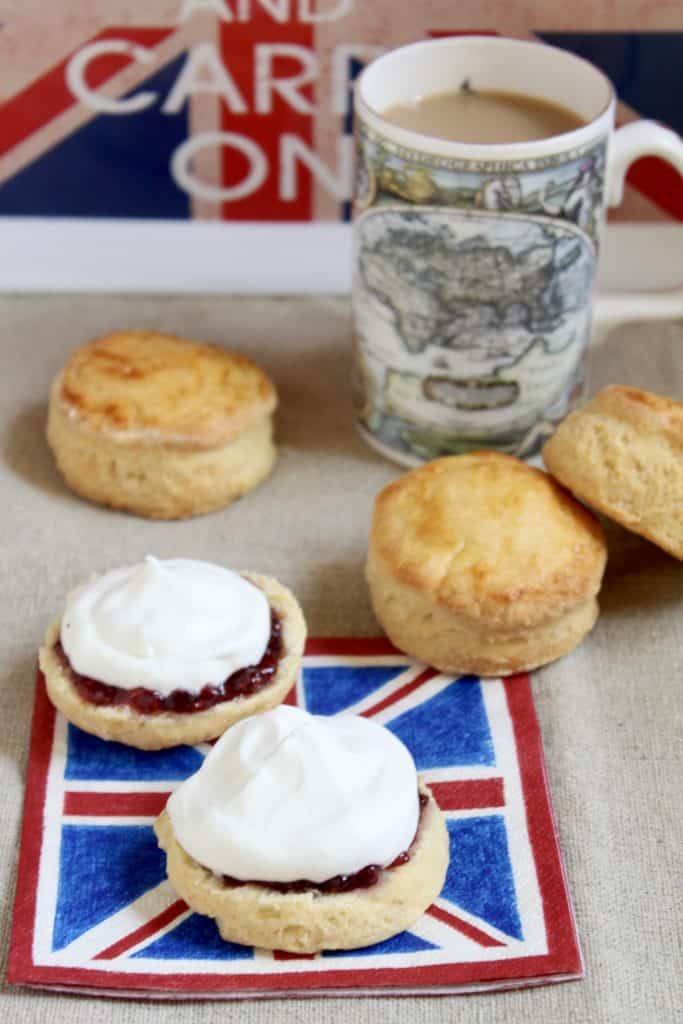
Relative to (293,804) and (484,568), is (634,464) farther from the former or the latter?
(293,804)

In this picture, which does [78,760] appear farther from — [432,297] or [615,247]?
[615,247]

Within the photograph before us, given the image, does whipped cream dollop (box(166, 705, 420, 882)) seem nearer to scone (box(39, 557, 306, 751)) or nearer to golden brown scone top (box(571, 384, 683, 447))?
scone (box(39, 557, 306, 751))

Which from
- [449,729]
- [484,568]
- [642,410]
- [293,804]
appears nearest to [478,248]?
[642,410]

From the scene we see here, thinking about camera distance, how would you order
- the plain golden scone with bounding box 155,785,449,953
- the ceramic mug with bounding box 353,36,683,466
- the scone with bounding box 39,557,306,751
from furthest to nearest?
the ceramic mug with bounding box 353,36,683,466 < the scone with bounding box 39,557,306,751 < the plain golden scone with bounding box 155,785,449,953

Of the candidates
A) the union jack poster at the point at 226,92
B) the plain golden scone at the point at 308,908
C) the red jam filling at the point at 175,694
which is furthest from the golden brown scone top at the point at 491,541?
the union jack poster at the point at 226,92

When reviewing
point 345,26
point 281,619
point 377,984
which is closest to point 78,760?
point 281,619

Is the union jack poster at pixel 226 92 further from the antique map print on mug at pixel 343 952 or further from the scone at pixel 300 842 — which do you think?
the scone at pixel 300 842

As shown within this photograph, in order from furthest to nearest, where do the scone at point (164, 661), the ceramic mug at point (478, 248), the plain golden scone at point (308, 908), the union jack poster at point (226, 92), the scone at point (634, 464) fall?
the union jack poster at point (226, 92) < the ceramic mug at point (478, 248) < the scone at point (634, 464) < the scone at point (164, 661) < the plain golden scone at point (308, 908)

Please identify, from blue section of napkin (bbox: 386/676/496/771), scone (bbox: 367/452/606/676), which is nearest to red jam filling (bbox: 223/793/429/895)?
blue section of napkin (bbox: 386/676/496/771)
